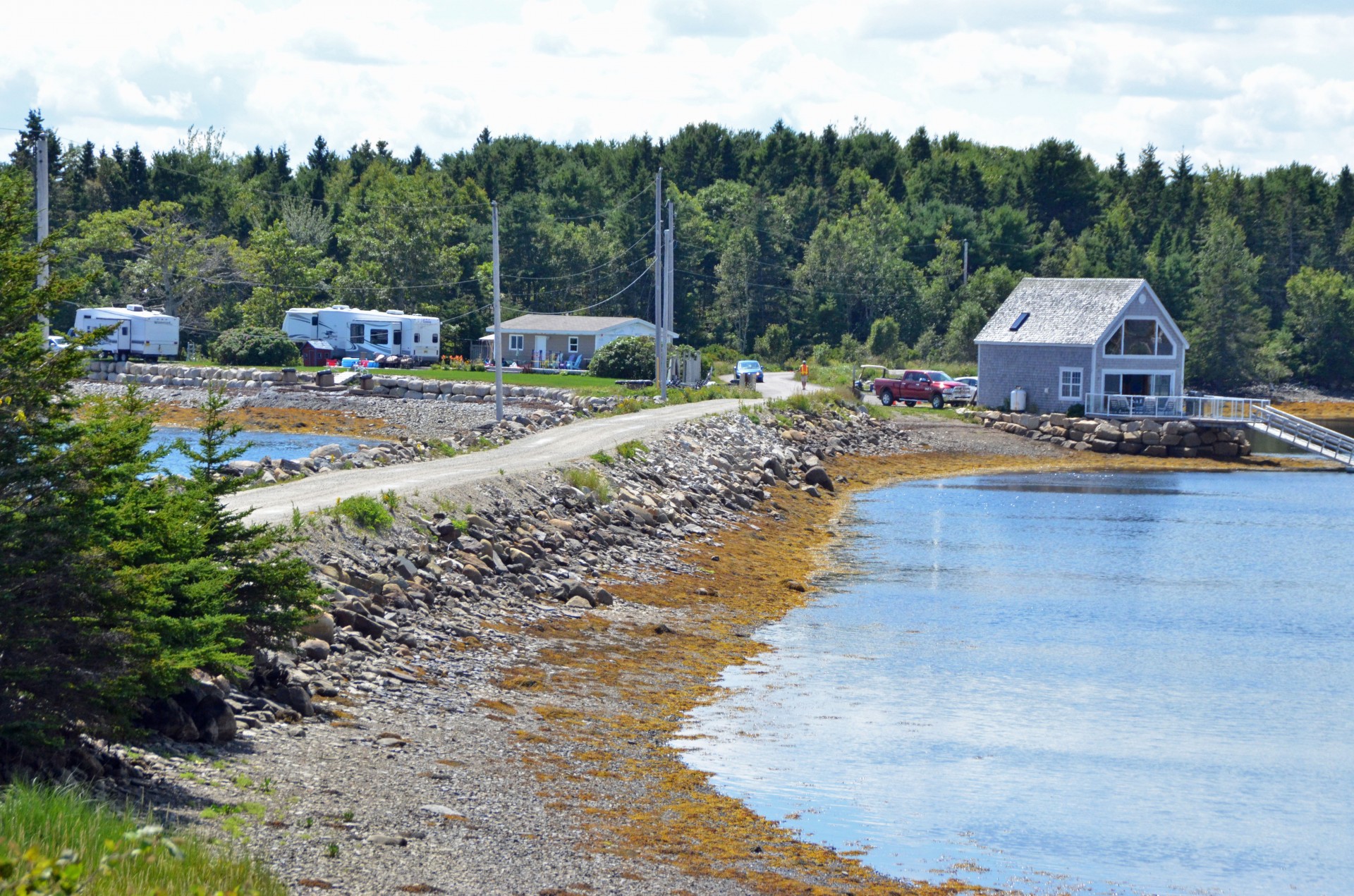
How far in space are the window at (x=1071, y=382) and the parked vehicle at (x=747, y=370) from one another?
16.7 metres

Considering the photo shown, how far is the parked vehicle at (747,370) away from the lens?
74.6 meters

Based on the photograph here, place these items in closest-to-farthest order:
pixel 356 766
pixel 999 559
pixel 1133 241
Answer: pixel 356 766 → pixel 999 559 → pixel 1133 241

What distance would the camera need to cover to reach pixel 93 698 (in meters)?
11.1

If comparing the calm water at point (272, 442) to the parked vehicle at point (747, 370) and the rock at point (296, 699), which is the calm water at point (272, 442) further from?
the rock at point (296, 699)

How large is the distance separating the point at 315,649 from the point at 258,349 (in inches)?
2641

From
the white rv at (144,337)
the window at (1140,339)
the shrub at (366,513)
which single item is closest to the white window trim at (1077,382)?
the window at (1140,339)

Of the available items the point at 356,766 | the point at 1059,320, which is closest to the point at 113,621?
the point at 356,766

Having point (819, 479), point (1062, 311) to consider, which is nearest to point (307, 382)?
point (819, 479)

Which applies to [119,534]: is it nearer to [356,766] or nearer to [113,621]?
[113,621]

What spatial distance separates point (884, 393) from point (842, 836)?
191 ft

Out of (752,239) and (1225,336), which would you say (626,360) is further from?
(1225,336)

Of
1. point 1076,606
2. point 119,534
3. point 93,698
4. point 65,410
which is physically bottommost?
point 1076,606

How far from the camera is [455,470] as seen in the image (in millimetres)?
30766

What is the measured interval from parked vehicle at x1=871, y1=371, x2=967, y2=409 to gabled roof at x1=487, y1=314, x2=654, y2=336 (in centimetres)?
1979
